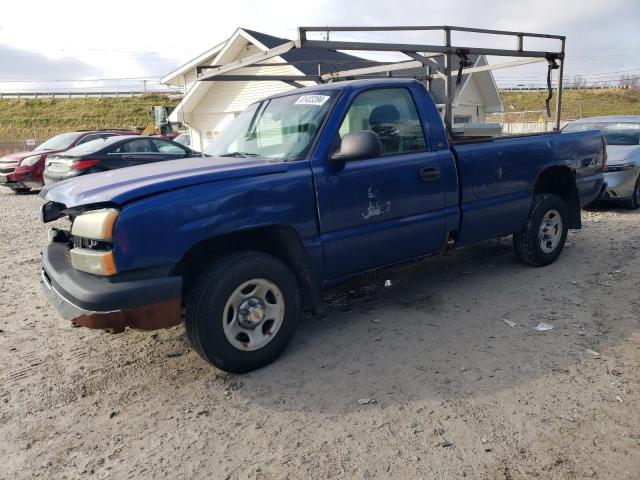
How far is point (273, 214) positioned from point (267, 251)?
0.40 m

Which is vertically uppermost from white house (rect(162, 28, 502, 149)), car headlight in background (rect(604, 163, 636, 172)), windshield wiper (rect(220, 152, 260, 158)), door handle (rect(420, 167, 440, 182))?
white house (rect(162, 28, 502, 149))

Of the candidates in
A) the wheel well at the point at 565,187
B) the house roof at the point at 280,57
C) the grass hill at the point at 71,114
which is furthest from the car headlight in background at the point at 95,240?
the grass hill at the point at 71,114

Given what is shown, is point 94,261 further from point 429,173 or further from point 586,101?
point 586,101

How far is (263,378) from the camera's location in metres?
3.46

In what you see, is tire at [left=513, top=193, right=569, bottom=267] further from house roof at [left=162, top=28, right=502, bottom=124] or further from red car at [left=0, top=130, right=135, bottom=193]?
red car at [left=0, top=130, right=135, bottom=193]

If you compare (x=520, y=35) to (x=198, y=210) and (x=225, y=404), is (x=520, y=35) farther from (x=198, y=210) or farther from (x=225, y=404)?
(x=225, y=404)

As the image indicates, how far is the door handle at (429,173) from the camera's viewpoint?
168 inches

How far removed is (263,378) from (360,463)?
1.07 meters

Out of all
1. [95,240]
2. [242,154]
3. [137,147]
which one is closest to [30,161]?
[137,147]

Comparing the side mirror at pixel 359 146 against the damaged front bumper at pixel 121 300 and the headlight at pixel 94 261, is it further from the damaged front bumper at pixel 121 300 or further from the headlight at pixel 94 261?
the headlight at pixel 94 261

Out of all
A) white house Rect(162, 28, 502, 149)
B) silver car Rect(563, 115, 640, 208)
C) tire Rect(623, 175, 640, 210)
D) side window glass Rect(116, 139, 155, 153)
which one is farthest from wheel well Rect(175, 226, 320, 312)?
white house Rect(162, 28, 502, 149)

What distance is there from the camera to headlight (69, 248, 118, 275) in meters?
2.98

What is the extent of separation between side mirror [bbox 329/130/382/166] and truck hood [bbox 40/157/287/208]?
45cm

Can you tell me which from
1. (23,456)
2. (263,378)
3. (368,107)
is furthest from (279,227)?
(23,456)
